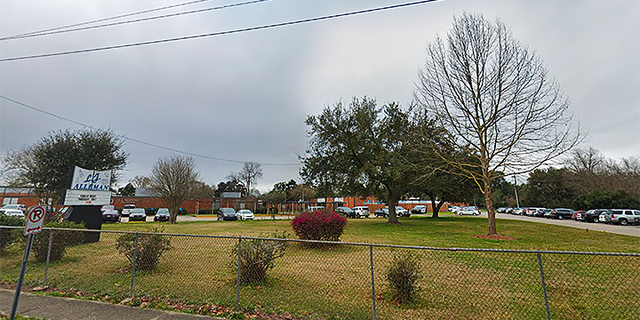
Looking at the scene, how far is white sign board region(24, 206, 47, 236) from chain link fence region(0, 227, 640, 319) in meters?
1.69

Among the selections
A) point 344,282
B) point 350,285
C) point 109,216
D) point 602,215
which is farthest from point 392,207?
point 109,216

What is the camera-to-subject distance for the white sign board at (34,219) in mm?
4090

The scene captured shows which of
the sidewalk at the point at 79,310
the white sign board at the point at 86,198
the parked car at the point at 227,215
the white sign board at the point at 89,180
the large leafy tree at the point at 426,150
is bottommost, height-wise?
the sidewalk at the point at 79,310

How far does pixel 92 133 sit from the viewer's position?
712 inches

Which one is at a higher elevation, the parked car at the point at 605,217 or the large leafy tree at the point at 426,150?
the large leafy tree at the point at 426,150

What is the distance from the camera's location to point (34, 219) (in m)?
4.29

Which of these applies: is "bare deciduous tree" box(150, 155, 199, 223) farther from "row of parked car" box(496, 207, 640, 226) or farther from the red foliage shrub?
"row of parked car" box(496, 207, 640, 226)

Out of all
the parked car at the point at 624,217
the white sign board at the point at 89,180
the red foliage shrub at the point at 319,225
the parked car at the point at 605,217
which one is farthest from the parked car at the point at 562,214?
the white sign board at the point at 89,180

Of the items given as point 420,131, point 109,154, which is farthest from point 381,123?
point 109,154

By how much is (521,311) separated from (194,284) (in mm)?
6234

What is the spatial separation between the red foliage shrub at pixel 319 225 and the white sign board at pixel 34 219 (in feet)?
26.1

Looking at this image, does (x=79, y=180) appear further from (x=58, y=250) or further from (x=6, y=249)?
(x=58, y=250)

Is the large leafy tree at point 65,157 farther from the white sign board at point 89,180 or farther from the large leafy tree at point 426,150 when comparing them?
the large leafy tree at point 426,150

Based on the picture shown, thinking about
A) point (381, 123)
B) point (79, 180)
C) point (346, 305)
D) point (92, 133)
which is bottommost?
point (346, 305)
